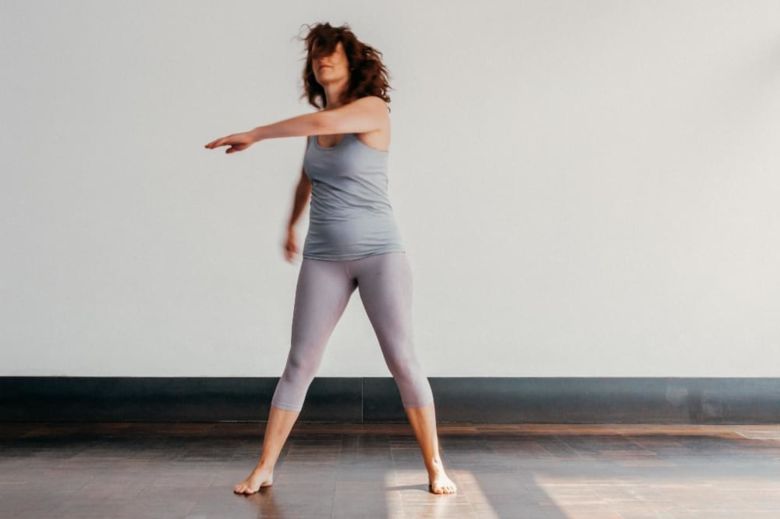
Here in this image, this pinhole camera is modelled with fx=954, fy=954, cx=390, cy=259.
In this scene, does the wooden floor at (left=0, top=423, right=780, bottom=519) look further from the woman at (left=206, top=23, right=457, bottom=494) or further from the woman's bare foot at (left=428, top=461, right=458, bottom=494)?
the woman at (left=206, top=23, right=457, bottom=494)

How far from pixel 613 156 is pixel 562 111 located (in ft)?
1.00

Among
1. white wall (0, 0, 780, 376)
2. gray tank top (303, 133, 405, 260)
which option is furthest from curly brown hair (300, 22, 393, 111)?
white wall (0, 0, 780, 376)

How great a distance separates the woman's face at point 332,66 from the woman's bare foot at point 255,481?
1.12 m

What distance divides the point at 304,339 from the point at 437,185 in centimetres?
170

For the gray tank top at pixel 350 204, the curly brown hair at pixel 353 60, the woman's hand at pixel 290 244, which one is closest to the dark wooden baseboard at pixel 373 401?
the woman's hand at pixel 290 244

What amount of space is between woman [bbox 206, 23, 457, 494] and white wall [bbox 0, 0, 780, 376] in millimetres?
1513

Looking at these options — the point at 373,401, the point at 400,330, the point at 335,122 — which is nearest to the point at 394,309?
the point at 400,330

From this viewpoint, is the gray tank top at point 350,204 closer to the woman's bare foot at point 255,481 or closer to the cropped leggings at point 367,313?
the cropped leggings at point 367,313

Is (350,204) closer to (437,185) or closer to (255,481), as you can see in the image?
(255,481)

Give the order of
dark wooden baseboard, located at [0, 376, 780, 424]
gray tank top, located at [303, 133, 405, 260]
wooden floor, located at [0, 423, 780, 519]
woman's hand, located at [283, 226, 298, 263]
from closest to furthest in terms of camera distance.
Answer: wooden floor, located at [0, 423, 780, 519] < gray tank top, located at [303, 133, 405, 260] < woman's hand, located at [283, 226, 298, 263] < dark wooden baseboard, located at [0, 376, 780, 424]

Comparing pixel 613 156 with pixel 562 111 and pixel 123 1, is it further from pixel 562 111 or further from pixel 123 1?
pixel 123 1

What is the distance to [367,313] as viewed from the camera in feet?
8.87

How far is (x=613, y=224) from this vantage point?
14.0 feet

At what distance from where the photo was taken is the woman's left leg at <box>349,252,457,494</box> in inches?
105
